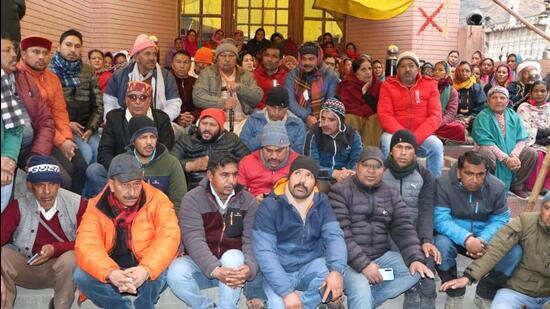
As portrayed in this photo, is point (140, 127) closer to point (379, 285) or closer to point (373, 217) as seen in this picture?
point (373, 217)

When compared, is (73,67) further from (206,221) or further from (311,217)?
(311,217)

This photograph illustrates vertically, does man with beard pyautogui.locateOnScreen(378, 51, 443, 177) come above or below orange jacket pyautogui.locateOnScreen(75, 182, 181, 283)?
above

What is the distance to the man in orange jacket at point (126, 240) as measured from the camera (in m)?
3.51

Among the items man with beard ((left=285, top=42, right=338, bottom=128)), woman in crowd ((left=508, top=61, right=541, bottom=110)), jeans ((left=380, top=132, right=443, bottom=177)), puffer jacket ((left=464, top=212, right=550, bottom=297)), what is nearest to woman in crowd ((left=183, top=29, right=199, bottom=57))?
man with beard ((left=285, top=42, right=338, bottom=128))

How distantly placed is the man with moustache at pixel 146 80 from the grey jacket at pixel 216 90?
30cm

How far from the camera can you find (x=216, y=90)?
5.96 meters

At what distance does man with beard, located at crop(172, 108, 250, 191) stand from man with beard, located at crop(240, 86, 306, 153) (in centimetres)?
41

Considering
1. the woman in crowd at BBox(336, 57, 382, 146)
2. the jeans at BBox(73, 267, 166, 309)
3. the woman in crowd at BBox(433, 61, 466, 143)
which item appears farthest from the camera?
the woman in crowd at BBox(433, 61, 466, 143)

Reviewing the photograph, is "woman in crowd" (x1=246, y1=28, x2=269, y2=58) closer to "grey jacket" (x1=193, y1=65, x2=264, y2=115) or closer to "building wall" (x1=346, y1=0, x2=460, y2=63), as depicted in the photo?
"building wall" (x1=346, y1=0, x2=460, y2=63)

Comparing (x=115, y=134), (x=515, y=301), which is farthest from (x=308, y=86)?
(x=515, y=301)

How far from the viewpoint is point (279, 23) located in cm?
1394

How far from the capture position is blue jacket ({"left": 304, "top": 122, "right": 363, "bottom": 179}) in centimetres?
533

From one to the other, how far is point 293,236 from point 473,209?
159 centimetres

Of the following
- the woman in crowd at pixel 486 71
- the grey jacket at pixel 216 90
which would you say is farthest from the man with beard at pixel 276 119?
the woman in crowd at pixel 486 71
